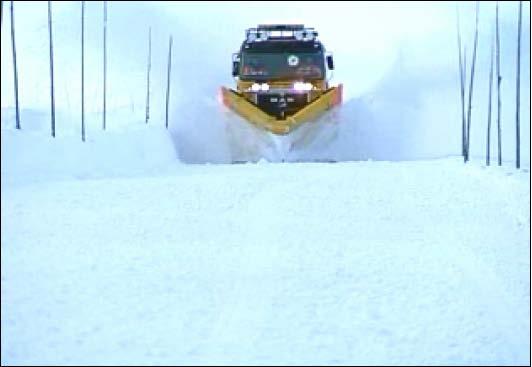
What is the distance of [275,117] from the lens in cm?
1421

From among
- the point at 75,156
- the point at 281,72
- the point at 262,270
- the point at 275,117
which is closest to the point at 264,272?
the point at 262,270

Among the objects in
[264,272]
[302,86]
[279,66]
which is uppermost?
[279,66]

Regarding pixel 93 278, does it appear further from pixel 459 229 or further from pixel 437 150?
pixel 437 150

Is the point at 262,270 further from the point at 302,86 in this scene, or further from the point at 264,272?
the point at 302,86

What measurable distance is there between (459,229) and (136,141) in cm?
648

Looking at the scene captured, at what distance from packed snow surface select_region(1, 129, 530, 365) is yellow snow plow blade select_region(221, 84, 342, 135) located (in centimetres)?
439

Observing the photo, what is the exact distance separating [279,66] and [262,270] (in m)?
9.64

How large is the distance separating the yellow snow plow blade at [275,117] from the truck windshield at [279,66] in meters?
0.96

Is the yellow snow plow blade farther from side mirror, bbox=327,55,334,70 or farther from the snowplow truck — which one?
side mirror, bbox=327,55,334,70

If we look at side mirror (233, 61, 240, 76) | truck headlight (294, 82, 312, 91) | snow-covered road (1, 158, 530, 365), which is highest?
side mirror (233, 61, 240, 76)

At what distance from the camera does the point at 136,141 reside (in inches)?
492

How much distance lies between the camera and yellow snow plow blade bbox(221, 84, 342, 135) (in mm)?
13742

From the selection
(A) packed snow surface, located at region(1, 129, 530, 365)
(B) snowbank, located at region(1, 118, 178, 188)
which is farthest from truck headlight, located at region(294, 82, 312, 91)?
(A) packed snow surface, located at region(1, 129, 530, 365)

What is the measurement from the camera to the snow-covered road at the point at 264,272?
474cm
